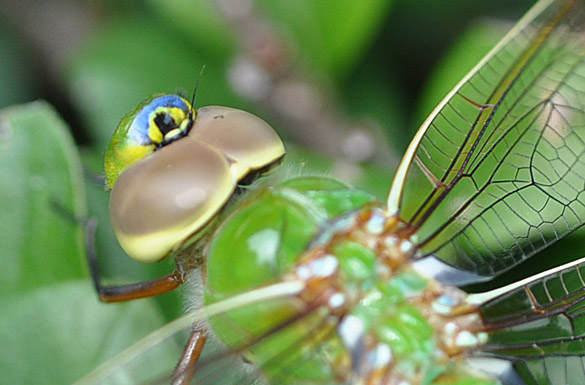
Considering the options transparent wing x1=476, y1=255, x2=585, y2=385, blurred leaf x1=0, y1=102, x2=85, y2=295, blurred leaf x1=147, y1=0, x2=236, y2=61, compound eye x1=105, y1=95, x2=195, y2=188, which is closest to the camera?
compound eye x1=105, y1=95, x2=195, y2=188

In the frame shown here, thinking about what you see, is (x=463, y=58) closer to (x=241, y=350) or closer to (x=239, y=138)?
(x=239, y=138)

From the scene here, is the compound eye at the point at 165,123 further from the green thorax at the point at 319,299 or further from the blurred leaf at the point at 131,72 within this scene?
the blurred leaf at the point at 131,72

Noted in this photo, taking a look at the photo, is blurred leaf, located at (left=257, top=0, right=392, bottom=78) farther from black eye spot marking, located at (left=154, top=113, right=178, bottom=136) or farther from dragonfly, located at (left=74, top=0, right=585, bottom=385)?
black eye spot marking, located at (left=154, top=113, right=178, bottom=136)

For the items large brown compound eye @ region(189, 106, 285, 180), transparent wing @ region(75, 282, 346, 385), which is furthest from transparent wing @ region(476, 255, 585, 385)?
large brown compound eye @ region(189, 106, 285, 180)

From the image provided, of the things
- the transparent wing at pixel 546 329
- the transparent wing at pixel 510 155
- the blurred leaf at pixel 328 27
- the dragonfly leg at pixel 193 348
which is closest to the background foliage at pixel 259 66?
the blurred leaf at pixel 328 27

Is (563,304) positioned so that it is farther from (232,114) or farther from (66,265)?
(66,265)

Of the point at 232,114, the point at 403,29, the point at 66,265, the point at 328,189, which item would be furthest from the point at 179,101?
the point at 403,29
